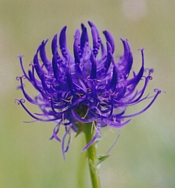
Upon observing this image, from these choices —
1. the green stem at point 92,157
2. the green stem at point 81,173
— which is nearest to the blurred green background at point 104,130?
the green stem at point 81,173

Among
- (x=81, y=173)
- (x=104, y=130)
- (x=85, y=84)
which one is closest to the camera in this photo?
(x=85, y=84)

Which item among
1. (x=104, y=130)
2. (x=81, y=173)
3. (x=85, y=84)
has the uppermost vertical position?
(x=85, y=84)

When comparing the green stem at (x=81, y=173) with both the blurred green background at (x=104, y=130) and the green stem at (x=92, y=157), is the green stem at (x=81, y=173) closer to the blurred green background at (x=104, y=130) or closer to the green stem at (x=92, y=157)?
the blurred green background at (x=104, y=130)

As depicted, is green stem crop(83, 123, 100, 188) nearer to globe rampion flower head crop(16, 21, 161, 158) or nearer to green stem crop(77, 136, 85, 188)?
globe rampion flower head crop(16, 21, 161, 158)

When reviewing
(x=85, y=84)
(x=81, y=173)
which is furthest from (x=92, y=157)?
(x=81, y=173)

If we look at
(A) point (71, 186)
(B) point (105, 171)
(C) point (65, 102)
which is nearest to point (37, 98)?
(C) point (65, 102)

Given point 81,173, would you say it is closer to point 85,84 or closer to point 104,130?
point 104,130

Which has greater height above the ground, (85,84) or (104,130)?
(85,84)
